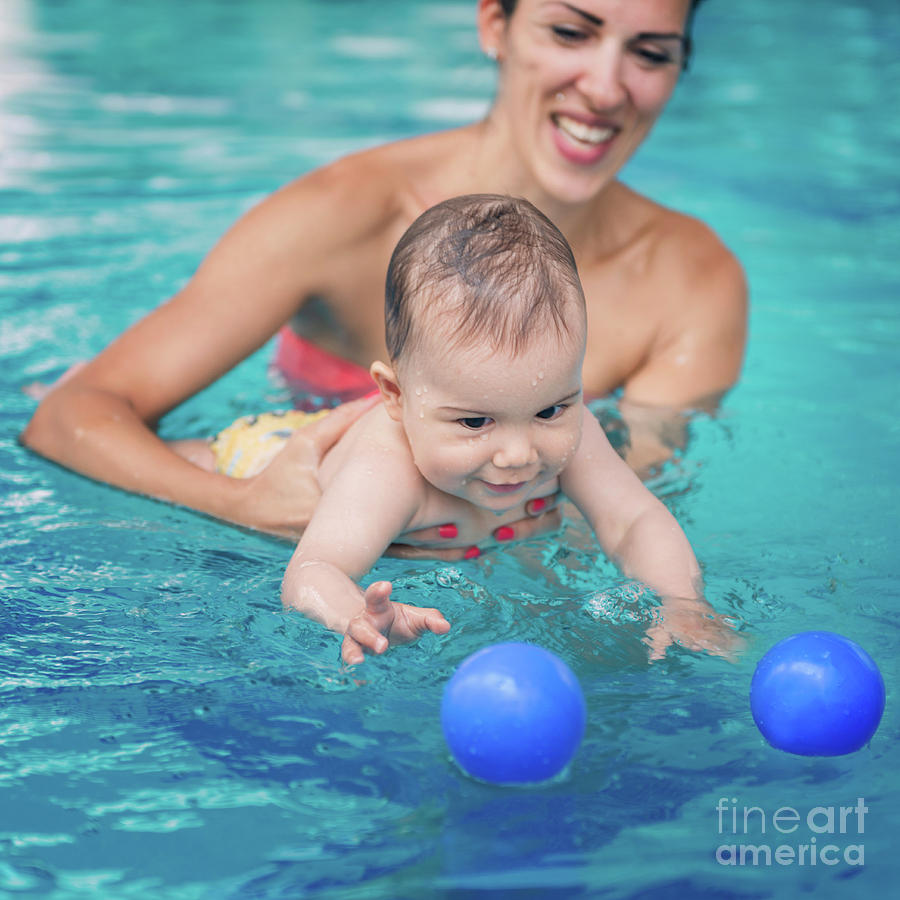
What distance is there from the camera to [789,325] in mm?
4867

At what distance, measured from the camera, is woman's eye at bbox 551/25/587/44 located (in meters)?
2.94

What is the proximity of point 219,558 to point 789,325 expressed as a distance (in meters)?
2.90

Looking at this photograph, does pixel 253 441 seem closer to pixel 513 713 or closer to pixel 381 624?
pixel 381 624

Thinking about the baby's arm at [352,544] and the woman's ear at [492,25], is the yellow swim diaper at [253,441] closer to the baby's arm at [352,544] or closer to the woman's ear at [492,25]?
the baby's arm at [352,544]

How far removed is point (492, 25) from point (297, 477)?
1.29 m

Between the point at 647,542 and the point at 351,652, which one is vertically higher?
the point at 647,542

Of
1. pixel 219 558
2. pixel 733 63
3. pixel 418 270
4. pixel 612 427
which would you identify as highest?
→ pixel 733 63

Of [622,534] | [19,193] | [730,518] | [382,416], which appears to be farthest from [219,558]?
[19,193]

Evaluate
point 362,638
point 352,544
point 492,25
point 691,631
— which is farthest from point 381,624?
point 492,25

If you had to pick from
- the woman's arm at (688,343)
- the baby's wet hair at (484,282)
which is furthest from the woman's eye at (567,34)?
the baby's wet hair at (484,282)

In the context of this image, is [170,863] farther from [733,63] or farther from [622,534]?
[733,63]

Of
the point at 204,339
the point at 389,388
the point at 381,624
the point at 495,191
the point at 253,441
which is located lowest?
the point at 381,624

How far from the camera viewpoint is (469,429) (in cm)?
222

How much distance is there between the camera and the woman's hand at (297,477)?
2.67 metres
